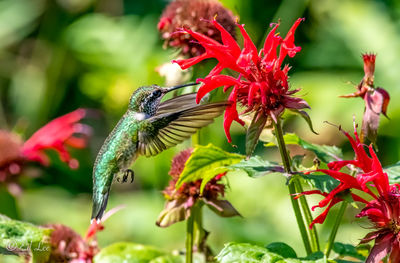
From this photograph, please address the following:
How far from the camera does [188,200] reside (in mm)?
1146

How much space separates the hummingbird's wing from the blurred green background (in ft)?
4.61

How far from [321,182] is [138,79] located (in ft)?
7.41

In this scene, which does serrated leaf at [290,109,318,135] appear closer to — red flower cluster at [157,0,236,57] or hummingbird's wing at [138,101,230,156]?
hummingbird's wing at [138,101,230,156]

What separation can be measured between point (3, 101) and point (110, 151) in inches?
108

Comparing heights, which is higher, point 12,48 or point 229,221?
point 12,48

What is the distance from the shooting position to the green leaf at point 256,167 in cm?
92

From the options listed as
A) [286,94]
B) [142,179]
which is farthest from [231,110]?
[142,179]

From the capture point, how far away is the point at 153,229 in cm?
278

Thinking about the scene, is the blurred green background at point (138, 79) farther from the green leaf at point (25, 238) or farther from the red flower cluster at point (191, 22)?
the green leaf at point (25, 238)

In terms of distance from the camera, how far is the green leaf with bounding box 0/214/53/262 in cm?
98

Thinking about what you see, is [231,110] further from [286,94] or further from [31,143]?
[31,143]

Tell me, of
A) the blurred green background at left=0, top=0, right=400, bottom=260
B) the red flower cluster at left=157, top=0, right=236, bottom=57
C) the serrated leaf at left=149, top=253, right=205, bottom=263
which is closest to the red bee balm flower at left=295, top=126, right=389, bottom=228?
the serrated leaf at left=149, top=253, right=205, bottom=263

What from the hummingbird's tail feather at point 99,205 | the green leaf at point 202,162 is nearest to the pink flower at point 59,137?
the hummingbird's tail feather at point 99,205

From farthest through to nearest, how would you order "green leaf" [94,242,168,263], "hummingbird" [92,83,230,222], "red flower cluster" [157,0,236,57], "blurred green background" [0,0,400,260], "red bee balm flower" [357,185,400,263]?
"blurred green background" [0,0,400,260] < "red flower cluster" [157,0,236,57] < "green leaf" [94,242,168,263] < "hummingbird" [92,83,230,222] < "red bee balm flower" [357,185,400,263]
